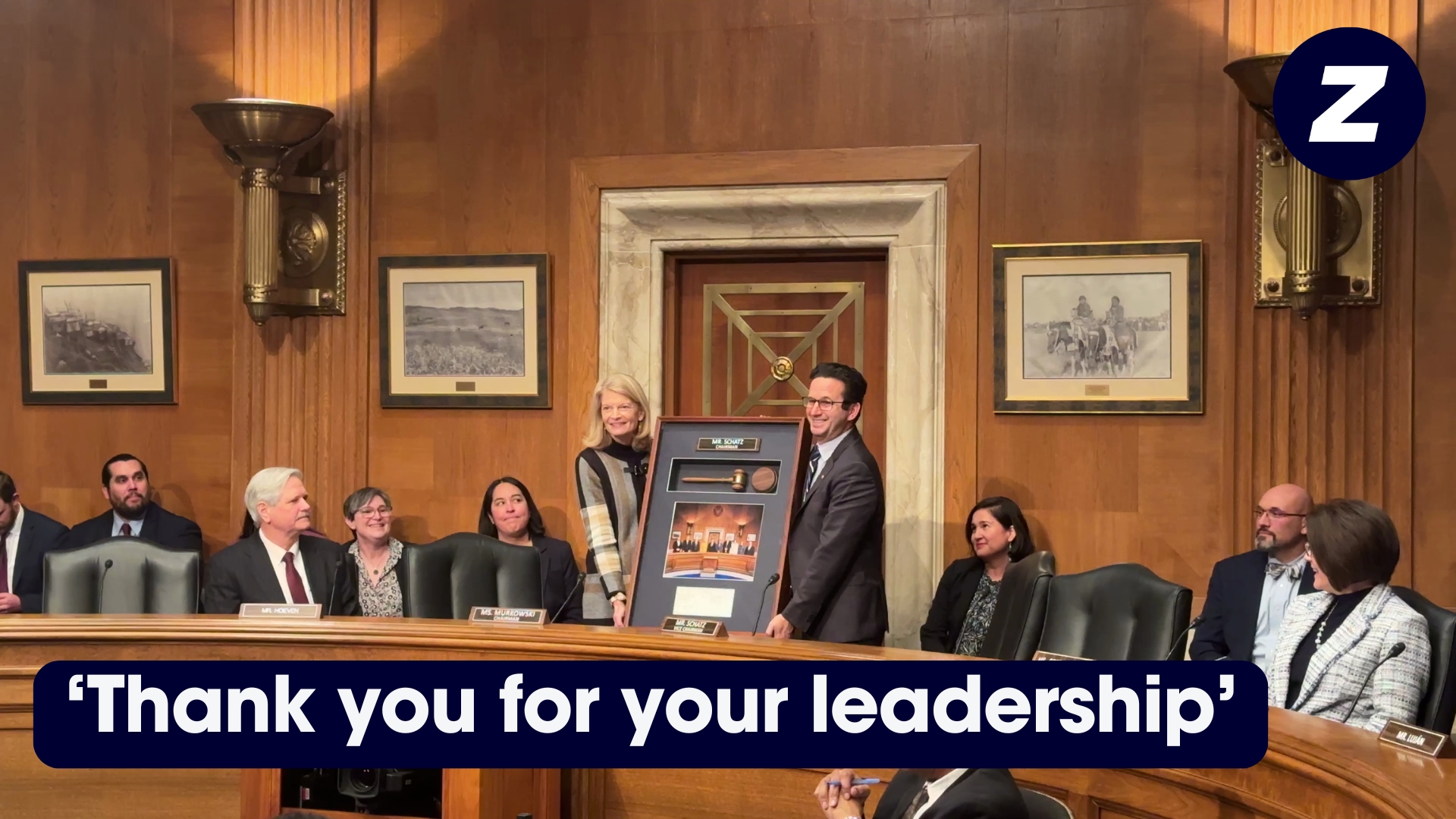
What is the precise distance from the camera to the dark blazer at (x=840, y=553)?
13.8 ft

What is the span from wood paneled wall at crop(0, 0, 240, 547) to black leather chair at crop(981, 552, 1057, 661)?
332cm

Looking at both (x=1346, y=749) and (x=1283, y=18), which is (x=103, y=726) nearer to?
(x=1346, y=749)

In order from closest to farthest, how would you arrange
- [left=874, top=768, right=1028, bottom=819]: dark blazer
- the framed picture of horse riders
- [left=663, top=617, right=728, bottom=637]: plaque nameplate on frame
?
[left=874, top=768, right=1028, bottom=819]: dark blazer < [left=663, top=617, right=728, bottom=637]: plaque nameplate on frame < the framed picture of horse riders

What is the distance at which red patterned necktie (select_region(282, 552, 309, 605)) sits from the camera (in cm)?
468

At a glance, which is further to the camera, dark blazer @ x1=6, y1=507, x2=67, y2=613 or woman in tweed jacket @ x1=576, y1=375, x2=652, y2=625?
dark blazer @ x1=6, y1=507, x2=67, y2=613

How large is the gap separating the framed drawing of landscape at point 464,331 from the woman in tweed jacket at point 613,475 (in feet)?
3.52

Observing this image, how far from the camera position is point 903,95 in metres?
5.67

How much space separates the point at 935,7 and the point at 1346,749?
365 centimetres

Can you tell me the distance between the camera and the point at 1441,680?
2.96m

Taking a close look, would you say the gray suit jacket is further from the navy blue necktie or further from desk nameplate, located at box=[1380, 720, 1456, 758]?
the navy blue necktie

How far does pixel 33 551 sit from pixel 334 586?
163 cm

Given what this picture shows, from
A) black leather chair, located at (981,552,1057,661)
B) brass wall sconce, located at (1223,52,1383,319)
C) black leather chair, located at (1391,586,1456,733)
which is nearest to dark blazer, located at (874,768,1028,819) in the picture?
black leather chair, located at (1391,586,1456,733)

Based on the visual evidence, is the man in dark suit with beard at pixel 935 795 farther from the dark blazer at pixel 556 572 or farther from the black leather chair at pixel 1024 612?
the dark blazer at pixel 556 572

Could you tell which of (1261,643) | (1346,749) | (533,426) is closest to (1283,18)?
(1261,643)
